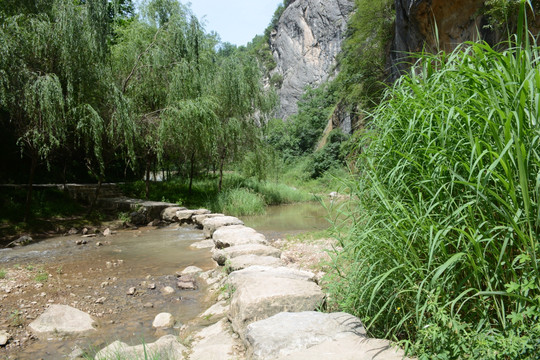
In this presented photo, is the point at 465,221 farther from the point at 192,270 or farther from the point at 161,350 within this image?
the point at 192,270

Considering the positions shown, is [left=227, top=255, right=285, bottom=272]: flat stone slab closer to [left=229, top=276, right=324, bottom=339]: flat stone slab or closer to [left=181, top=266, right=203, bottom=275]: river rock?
[left=229, top=276, right=324, bottom=339]: flat stone slab

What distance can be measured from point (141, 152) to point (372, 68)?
10.1m

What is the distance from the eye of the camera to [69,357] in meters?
2.96

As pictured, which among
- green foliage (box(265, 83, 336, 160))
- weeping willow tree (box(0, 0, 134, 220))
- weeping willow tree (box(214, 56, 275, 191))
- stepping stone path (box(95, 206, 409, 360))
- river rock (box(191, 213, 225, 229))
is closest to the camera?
stepping stone path (box(95, 206, 409, 360))

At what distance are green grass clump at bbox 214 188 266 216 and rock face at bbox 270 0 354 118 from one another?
25295mm

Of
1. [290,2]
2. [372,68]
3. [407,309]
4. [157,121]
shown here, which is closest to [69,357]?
[407,309]

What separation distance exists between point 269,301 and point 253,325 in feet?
1.22

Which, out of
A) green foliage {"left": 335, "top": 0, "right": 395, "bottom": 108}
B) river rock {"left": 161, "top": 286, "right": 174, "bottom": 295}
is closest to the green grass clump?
green foliage {"left": 335, "top": 0, "right": 395, "bottom": 108}

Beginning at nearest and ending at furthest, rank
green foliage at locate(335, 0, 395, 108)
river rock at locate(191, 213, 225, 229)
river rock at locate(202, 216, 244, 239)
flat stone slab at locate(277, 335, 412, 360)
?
flat stone slab at locate(277, 335, 412, 360) → river rock at locate(202, 216, 244, 239) → river rock at locate(191, 213, 225, 229) → green foliage at locate(335, 0, 395, 108)

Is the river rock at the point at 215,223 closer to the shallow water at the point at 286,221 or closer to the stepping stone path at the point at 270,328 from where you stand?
the shallow water at the point at 286,221

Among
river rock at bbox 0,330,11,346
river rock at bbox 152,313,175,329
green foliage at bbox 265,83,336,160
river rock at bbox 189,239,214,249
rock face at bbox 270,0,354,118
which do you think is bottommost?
river rock at bbox 189,239,214,249

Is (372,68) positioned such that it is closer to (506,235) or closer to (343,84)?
(343,84)

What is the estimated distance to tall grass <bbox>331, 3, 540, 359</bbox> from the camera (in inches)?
59.9

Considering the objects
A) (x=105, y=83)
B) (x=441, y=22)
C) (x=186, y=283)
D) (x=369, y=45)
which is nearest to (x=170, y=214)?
(x=105, y=83)
